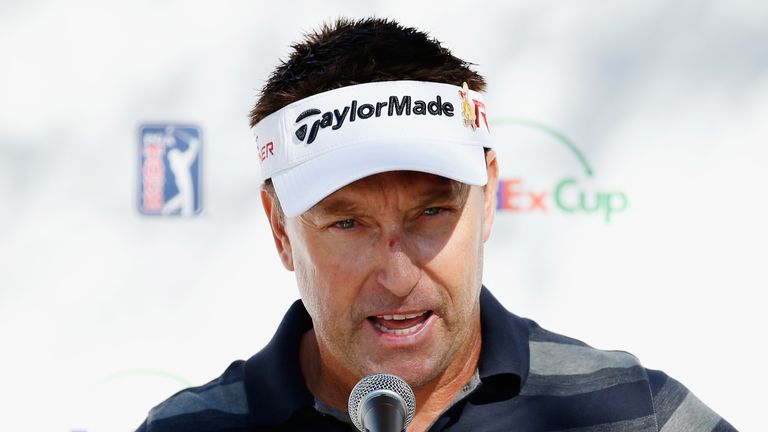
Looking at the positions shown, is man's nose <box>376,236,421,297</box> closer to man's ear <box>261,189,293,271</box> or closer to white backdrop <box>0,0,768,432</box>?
man's ear <box>261,189,293,271</box>

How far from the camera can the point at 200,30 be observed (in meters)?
3.64

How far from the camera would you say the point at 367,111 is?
5.93ft

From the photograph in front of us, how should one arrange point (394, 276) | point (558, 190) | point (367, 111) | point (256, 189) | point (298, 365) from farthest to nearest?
point (256, 189), point (558, 190), point (298, 365), point (367, 111), point (394, 276)

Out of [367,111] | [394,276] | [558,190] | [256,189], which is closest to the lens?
[394,276]

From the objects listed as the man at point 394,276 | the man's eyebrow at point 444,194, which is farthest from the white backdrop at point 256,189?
the man's eyebrow at point 444,194

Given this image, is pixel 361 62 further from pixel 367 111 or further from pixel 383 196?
pixel 383 196

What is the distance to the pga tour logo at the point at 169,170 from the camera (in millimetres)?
3561

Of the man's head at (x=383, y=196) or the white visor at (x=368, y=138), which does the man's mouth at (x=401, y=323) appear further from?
the white visor at (x=368, y=138)

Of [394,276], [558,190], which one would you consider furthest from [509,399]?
[558,190]

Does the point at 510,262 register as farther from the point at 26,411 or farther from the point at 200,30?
the point at 26,411

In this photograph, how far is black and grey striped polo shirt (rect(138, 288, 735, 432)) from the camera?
1.86 meters

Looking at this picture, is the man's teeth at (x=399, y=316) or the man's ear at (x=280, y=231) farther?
the man's ear at (x=280, y=231)

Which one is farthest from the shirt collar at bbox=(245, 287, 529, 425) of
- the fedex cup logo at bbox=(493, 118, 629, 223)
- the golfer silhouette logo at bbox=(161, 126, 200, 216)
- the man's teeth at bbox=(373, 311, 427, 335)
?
the golfer silhouette logo at bbox=(161, 126, 200, 216)

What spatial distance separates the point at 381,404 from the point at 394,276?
38cm
